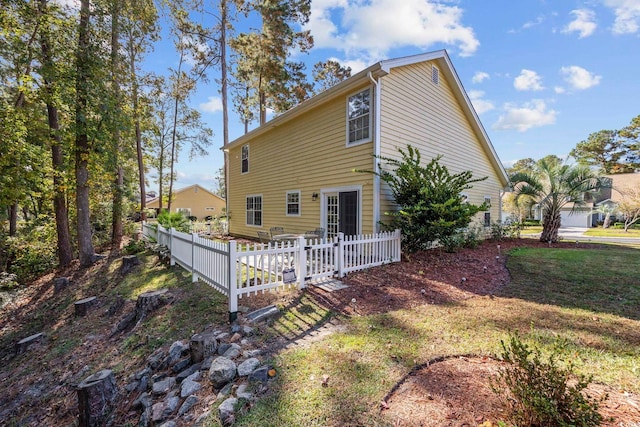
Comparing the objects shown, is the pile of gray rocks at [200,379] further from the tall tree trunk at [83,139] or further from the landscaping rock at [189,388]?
the tall tree trunk at [83,139]

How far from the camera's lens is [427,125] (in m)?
9.64

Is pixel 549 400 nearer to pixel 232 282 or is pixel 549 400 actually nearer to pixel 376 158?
pixel 232 282

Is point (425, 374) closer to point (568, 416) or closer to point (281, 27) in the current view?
point (568, 416)

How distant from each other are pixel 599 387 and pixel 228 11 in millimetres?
20411

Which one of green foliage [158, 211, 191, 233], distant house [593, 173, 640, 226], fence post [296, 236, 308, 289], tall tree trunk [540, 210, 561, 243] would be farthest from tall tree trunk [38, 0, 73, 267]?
distant house [593, 173, 640, 226]

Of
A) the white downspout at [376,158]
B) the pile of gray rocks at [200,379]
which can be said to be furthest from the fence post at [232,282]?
the white downspout at [376,158]

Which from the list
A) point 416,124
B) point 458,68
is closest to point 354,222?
point 416,124

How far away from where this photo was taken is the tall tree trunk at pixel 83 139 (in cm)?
908

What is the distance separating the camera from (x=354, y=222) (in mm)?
8320

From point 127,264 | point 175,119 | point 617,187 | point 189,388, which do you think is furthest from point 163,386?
point 617,187

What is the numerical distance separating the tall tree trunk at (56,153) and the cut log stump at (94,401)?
9.64m

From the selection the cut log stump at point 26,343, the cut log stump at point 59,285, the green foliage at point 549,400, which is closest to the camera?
the green foliage at point 549,400

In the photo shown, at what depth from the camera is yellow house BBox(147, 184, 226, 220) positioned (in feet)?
117

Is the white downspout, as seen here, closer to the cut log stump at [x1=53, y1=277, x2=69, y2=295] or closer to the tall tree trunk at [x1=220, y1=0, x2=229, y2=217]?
the cut log stump at [x1=53, y1=277, x2=69, y2=295]
